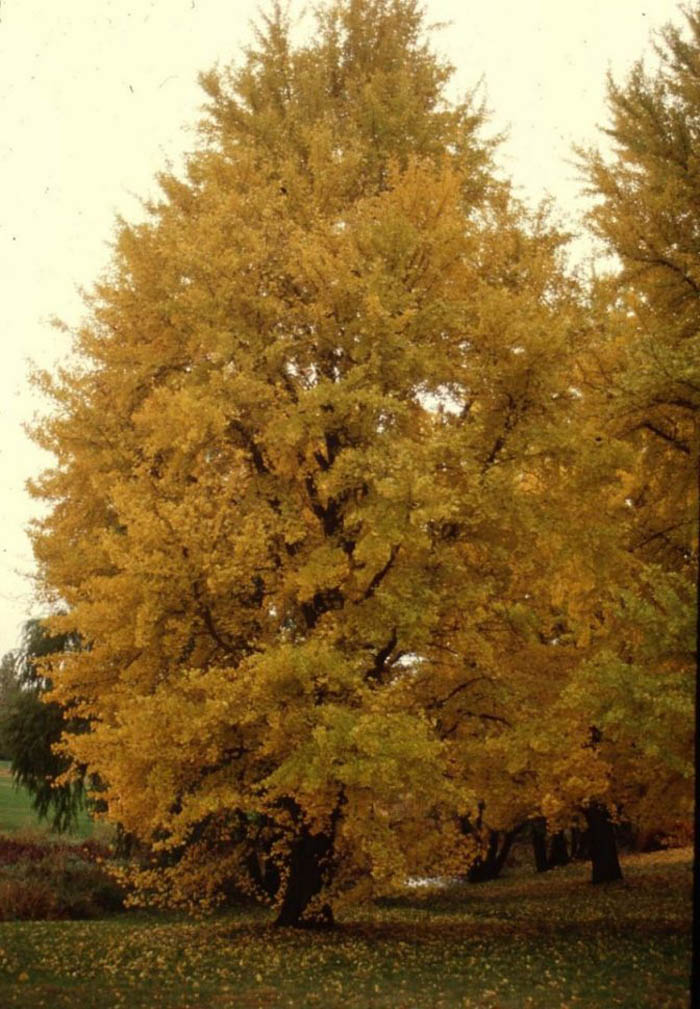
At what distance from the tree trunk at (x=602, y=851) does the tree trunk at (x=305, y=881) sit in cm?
872

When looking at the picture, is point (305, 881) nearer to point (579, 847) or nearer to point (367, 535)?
point (367, 535)

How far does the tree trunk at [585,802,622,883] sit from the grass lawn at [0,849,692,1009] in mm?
4081

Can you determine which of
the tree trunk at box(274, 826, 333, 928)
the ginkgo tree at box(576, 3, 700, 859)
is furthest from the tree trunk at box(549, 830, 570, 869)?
the tree trunk at box(274, 826, 333, 928)

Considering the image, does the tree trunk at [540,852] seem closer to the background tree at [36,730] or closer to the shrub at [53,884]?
the shrub at [53,884]

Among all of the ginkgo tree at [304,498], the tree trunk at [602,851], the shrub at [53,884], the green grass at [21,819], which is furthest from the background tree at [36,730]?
the tree trunk at [602,851]

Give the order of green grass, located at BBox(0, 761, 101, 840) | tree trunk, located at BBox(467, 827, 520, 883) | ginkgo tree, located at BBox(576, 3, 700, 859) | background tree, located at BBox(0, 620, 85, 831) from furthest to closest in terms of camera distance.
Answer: green grass, located at BBox(0, 761, 101, 840) < tree trunk, located at BBox(467, 827, 520, 883) < background tree, located at BBox(0, 620, 85, 831) < ginkgo tree, located at BBox(576, 3, 700, 859)

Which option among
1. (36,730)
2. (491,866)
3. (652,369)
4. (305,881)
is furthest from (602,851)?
(652,369)

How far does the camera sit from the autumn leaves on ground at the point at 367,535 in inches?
331

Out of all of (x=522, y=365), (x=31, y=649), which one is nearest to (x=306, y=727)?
(x=522, y=365)

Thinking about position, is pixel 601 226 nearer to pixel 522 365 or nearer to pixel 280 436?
pixel 522 365

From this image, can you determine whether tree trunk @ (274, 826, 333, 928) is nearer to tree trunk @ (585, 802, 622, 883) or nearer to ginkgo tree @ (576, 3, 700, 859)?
ginkgo tree @ (576, 3, 700, 859)

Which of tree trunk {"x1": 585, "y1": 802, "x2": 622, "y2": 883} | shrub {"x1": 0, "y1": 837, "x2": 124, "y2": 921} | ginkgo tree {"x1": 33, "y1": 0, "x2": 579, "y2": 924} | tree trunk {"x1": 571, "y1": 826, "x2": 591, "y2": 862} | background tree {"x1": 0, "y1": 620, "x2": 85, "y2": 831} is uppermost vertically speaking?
ginkgo tree {"x1": 33, "y1": 0, "x2": 579, "y2": 924}

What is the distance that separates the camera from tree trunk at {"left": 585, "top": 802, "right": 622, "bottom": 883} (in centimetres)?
1806

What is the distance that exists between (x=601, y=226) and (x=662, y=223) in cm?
85
